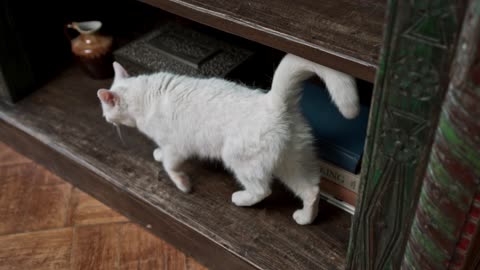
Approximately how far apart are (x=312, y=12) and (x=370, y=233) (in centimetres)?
30

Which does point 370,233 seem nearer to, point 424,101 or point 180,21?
point 424,101

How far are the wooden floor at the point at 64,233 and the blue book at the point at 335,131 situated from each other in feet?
1.05

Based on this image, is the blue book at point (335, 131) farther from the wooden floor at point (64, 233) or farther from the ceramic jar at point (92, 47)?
the ceramic jar at point (92, 47)

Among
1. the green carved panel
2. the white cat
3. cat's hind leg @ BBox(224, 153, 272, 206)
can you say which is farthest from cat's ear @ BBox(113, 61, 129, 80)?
the green carved panel

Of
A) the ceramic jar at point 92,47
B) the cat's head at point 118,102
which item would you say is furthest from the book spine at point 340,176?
the ceramic jar at point 92,47

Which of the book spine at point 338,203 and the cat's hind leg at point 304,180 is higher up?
the cat's hind leg at point 304,180

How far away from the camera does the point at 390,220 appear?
0.60 meters

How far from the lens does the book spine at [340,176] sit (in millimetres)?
868

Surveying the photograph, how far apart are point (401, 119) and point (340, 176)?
15.2 inches

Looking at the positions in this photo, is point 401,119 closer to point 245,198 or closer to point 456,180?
point 456,180

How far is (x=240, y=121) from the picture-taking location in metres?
0.78

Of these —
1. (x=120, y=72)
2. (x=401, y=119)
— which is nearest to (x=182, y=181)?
(x=120, y=72)

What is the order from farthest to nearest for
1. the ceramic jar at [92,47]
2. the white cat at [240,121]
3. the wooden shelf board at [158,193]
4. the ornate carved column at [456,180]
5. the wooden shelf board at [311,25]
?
the ceramic jar at [92,47] < the wooden shelf board at [158,193] < the white cat at [240,121] < the wooden shelf board at [311,25] < the ornate carved column at [456,180]

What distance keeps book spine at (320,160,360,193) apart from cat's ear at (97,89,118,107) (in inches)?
14.7
